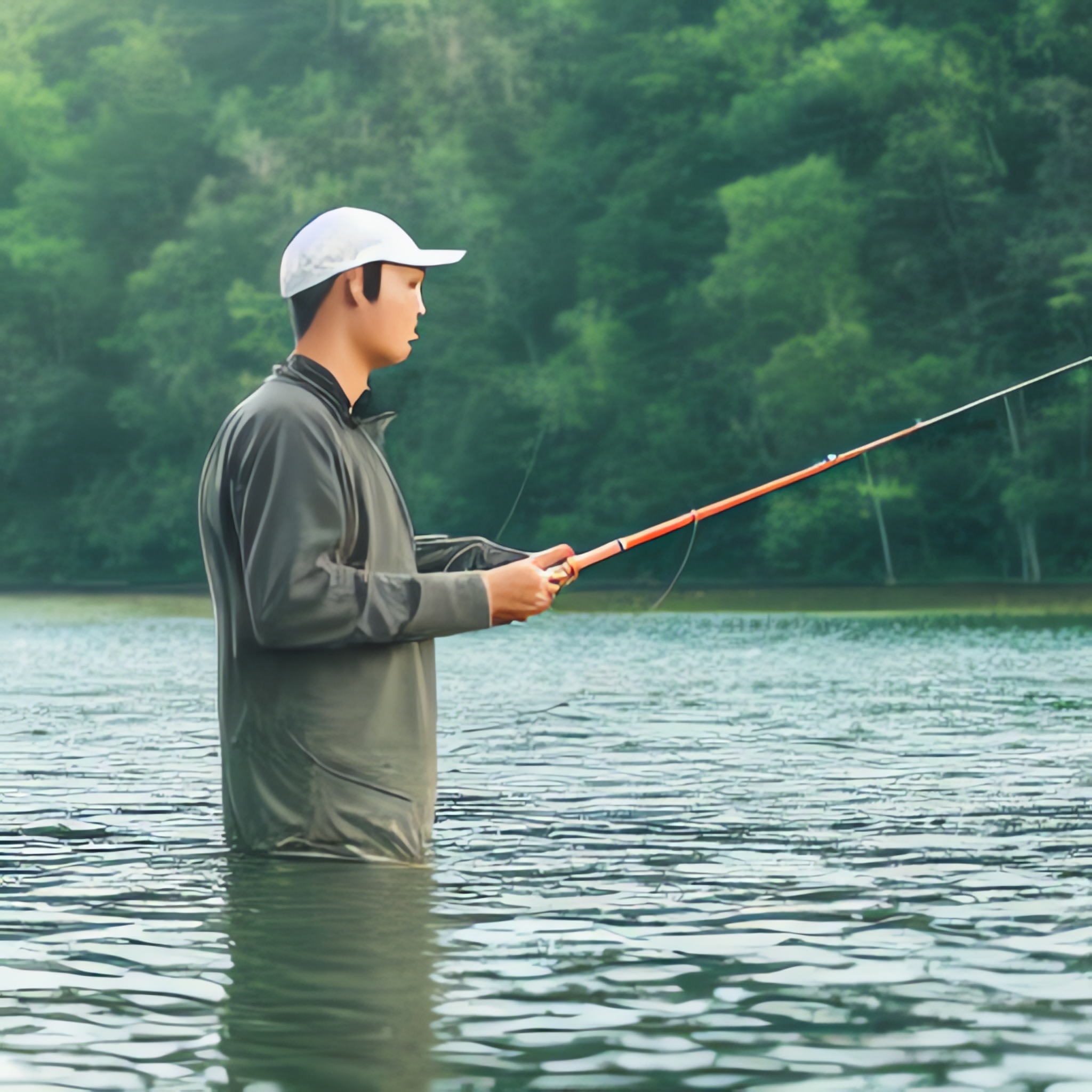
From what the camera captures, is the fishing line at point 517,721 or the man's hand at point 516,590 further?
the fishing line at point 517,721

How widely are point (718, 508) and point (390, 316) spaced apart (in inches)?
47.3

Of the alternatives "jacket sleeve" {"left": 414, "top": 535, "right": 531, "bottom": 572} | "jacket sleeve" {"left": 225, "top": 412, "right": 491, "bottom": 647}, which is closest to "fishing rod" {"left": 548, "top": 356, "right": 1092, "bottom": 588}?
"jacket sleeve" {"left": 414, "top": 535, "right": 531, "bottom": 572}

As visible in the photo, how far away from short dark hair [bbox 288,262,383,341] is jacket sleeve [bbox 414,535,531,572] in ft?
1.86

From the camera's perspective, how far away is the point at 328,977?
495 centimetres

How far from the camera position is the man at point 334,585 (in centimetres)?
482

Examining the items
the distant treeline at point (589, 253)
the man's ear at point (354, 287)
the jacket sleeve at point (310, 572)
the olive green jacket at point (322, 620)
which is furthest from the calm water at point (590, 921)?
the distant treeline at point (589, 253)

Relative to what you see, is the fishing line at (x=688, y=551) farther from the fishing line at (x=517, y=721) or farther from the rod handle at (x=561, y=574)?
the fishing line at (x=517, y=721)

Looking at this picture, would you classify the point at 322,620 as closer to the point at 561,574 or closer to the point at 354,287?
the point at 561,574

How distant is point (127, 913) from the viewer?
6004 millimetres

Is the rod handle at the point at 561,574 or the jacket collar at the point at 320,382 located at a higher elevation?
the jacket collar at the point at 320,382

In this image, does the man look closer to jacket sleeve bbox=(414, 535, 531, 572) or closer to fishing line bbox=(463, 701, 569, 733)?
jacket sleeve bbox=(414, 535, 531, 572)

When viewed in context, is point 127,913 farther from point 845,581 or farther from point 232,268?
point 232,268

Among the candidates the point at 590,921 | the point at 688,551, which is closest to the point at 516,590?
the point at 688,551

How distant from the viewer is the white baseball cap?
200 inches
